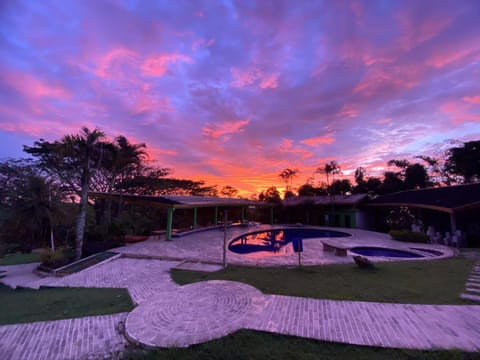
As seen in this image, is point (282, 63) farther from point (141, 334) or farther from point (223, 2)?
point (141, 334)

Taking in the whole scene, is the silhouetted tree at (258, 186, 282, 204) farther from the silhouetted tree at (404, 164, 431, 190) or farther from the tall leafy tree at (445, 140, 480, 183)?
the tall leafy tree at (445, 140, 480, 183)

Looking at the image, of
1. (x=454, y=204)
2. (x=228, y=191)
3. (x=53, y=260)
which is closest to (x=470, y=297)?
(x=454, y=204)

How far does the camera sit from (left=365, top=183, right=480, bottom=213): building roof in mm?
10969

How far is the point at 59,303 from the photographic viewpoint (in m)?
4.85

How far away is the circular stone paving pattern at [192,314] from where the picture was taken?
3.16 m

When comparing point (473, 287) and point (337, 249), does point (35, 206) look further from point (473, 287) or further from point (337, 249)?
point (473, 287)

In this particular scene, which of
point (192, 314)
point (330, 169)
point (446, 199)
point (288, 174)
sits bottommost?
point (192, 314)

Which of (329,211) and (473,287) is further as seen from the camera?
(329,211)

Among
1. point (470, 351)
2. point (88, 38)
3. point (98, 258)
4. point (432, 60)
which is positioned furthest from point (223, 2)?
point (98, 258)

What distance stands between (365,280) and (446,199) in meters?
11.4

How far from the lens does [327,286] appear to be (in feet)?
17.3

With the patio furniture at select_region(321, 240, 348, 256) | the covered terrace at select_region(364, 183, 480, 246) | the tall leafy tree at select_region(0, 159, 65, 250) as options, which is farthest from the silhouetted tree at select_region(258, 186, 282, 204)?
the tall leafy tree at select_region(0, 159, 65, 250)

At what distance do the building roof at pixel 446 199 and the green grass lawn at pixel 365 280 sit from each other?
4.85 metres

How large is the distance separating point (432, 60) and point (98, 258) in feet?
51.8
